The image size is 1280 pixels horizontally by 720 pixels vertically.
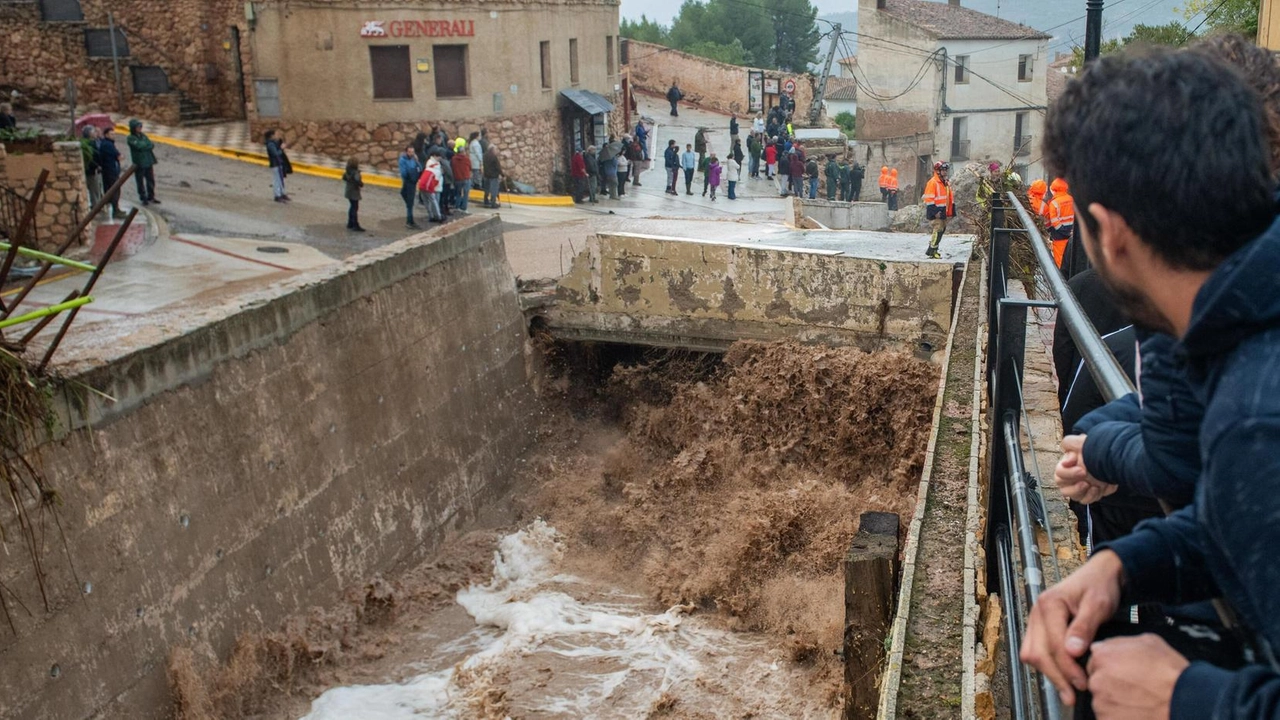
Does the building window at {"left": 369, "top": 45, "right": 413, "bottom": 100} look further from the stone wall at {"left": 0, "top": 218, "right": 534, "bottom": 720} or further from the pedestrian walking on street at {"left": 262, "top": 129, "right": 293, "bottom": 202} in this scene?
the stone wall at {"left": 0, "top": 218, "right": 534, "bottom": 720}

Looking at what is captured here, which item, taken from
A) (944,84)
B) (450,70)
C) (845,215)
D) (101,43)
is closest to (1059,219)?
(845,215)

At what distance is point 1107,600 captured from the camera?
157 centimetres

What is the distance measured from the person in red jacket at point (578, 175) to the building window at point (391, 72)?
13.7 ft

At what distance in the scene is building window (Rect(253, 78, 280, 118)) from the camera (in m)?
25.1

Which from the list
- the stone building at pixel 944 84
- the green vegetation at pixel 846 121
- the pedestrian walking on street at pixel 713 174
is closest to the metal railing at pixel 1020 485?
the pedestrian walking on street at pixel 713 174

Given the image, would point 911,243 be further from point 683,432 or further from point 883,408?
point 683,432

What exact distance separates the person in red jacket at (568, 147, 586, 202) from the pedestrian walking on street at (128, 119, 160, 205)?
10.2 m

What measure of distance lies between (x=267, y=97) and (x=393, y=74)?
110 inches

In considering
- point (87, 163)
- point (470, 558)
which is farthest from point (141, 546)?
point (87, 163)

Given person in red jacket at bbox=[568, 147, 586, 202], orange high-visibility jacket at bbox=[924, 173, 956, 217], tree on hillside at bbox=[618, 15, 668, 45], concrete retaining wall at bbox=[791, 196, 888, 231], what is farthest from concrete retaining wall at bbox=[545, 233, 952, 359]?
tree on hillside at bbox=[618, 15, 668, 45]

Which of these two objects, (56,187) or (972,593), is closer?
(972,593)

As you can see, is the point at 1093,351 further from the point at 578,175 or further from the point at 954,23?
the point at 954,23

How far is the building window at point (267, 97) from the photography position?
82.4 feet

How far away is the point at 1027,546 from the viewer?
2.49m
